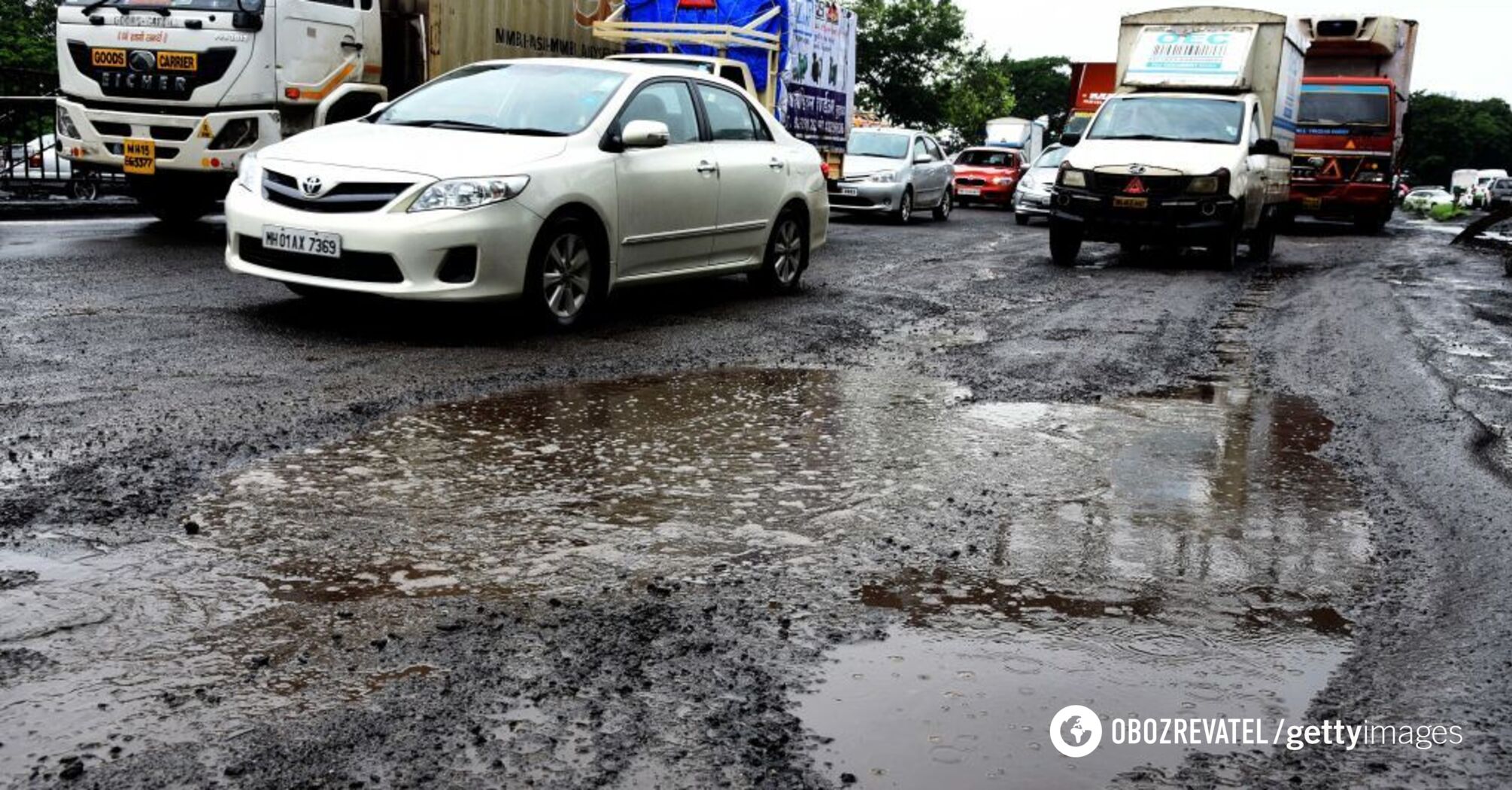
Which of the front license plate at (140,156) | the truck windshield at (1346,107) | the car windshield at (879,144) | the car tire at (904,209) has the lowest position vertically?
the car tire at (904,209)

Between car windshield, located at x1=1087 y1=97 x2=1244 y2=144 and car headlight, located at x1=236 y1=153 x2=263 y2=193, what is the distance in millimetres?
10121

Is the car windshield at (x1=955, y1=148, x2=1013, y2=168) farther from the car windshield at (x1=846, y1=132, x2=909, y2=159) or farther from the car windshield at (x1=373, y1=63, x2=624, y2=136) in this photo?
the car windshield at (x1=373, y1=63, x2=624, y2=136)

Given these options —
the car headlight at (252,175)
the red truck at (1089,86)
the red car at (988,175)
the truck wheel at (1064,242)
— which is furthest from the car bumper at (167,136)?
the red car at (988,175)

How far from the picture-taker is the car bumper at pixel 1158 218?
14.7 m

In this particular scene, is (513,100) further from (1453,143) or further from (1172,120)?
(1453,143)

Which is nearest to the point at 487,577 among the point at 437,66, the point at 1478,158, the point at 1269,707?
the point at 1269,707

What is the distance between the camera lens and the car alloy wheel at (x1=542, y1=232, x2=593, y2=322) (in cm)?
835

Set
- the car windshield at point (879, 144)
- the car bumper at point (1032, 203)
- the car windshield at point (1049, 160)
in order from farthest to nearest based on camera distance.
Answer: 1. the car windshield at point (1049, 160)
2. the car bumper at point (1032, 203)
3. the car windshield at point (879, 144)

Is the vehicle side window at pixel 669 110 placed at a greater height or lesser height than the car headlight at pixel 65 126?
greater

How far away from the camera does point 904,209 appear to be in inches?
Result: 925

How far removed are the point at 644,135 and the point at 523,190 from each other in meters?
1.01

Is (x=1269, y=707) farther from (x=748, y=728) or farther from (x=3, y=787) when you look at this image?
(x=3, y=787)

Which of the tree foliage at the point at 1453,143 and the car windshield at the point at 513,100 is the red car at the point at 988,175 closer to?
the car windshield at the point at 513,100

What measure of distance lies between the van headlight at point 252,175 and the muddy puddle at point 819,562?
→ 274cm
